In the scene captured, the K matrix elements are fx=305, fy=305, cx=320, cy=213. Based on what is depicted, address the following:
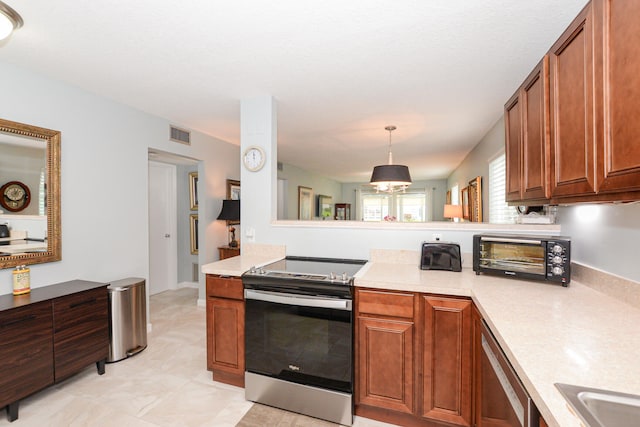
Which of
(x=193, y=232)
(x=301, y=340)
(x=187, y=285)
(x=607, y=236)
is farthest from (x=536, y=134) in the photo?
(x=187, y=285)

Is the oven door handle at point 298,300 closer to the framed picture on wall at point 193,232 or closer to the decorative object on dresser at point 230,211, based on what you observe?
the decorative object on dresser at point 230,211

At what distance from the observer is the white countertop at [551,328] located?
32.5 inches

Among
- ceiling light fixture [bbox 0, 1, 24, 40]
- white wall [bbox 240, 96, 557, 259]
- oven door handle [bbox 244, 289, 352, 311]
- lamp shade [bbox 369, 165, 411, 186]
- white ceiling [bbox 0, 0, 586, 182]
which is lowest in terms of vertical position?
oven door handle [bbox 244, 289, 352, 311]

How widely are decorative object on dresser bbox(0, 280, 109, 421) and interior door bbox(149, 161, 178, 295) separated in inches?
88.8

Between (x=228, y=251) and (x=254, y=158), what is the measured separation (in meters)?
1.92

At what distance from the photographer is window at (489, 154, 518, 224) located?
133 inches

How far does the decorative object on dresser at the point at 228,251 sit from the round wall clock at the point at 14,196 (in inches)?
88.3

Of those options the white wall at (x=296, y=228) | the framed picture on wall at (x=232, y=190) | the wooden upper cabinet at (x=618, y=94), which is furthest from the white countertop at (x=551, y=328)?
the framed picture on wall at (x=232, y=190)

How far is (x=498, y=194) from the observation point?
11.9 feet

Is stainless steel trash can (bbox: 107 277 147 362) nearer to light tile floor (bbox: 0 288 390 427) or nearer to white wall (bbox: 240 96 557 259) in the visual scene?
light tile floor (bbox: 0 288 390 427)

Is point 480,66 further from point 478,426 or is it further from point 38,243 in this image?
point 38,243

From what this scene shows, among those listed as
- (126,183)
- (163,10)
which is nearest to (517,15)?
(163,10)

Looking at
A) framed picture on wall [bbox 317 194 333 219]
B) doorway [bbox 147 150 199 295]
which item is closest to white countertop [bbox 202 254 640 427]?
doorway [bbox 147 150 199 295]

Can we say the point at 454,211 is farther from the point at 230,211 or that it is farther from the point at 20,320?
the point at 20,320
